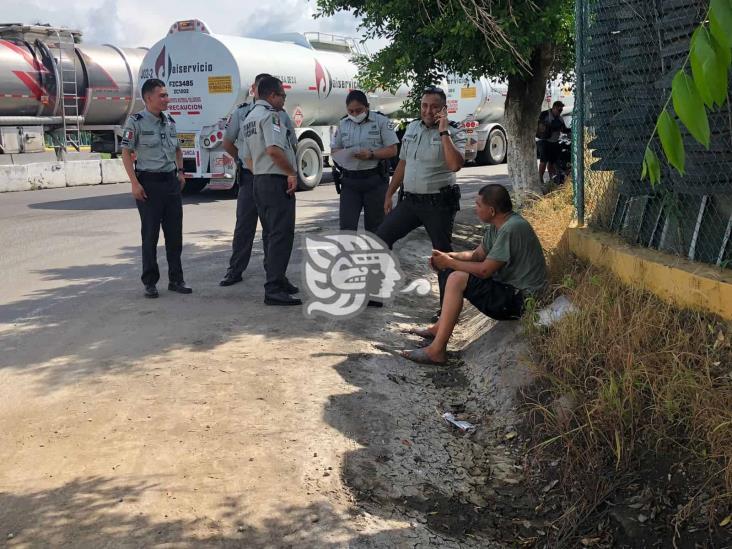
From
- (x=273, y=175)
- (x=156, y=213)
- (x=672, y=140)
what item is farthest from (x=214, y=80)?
(x=672, y=140)

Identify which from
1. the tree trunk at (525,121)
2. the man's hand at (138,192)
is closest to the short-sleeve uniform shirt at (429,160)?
the man's hand at (138,192)

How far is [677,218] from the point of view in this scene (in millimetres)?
4914

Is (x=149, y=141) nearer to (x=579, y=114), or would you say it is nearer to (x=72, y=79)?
(x=579, y=114)

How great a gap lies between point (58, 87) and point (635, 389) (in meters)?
15.9

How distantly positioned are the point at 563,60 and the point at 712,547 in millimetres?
9124

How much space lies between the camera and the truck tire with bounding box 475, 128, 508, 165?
22.7 meters

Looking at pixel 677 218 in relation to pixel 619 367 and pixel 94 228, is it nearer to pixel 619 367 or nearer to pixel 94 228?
pixel 619 367

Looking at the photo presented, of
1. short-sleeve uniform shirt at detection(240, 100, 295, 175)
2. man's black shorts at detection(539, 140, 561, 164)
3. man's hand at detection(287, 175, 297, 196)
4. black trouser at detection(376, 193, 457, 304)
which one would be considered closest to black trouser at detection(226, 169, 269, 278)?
short-sleeve uniform shirt at detection(240, 100, 295, 175)

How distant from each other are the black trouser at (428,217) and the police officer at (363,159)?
2.41 ft

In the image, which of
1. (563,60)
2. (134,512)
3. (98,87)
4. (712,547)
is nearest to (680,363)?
(712,547)

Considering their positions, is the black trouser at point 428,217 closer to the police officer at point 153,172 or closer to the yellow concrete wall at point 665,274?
the yellow concrete wall at point 665,274

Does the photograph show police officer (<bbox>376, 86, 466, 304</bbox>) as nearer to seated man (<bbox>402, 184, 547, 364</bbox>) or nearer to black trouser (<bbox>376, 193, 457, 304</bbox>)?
black trouser (<bbox>376, 193, 457, 304</bbox>)

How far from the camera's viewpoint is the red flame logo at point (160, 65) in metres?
14.5

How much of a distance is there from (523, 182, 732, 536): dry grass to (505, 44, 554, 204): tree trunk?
5.81 metres
